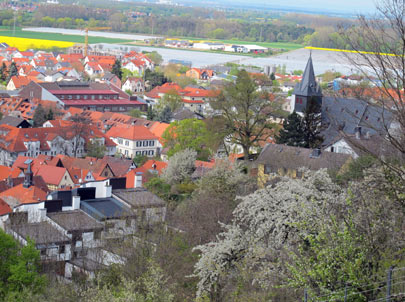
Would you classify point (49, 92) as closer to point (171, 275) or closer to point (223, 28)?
point (171, 275)

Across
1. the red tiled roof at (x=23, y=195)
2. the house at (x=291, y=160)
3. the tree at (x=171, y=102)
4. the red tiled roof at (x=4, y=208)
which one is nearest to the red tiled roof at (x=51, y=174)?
the red tiled roof at (x=23, y=195)

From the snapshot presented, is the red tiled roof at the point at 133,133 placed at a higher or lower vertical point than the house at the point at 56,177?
lower

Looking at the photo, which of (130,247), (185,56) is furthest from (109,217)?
(185,56)

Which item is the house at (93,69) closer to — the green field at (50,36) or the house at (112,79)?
the house at (112,79)

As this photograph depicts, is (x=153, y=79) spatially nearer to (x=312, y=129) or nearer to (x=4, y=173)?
(x=4, y=173)

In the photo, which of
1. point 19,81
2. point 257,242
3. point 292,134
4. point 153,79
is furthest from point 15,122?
point 257,242

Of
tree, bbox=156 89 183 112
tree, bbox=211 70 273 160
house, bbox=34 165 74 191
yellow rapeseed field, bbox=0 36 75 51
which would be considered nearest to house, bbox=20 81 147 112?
tree, bbox=156 89 183 112
